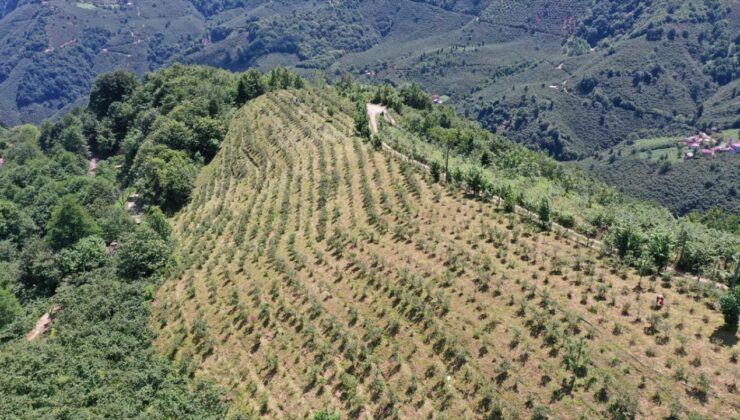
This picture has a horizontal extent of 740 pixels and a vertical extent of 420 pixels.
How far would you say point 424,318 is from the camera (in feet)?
108

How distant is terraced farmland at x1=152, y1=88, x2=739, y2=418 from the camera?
26125mm

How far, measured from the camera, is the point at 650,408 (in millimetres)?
24047

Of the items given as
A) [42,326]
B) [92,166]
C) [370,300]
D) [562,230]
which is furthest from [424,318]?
[92,166]

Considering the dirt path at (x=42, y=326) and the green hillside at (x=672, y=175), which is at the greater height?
the dirt path at (x=42, y=326)

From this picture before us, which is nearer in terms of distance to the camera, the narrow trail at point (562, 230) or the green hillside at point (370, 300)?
the green hillside at point (370, 300)

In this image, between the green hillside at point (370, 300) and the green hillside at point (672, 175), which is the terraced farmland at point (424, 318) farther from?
the green hillside at point (672, 175)

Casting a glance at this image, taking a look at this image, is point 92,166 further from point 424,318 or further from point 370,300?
point 424,318

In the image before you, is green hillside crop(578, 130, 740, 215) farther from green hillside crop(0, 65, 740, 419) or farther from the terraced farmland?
the terraced farmland

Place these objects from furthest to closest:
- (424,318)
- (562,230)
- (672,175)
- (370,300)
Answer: (672,175) → (562,230) → (370,300) → (424,318)

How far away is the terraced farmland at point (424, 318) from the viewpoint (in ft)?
85.7

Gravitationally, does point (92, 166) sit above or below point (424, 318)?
below

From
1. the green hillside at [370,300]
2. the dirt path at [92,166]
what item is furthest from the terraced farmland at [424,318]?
the dirt path at [92,166]

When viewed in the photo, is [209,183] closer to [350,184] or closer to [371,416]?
[350,184]

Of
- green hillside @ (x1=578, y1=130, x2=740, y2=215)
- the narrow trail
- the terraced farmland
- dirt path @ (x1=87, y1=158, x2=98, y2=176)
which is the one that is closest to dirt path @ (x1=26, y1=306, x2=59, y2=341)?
the terraced farmland
